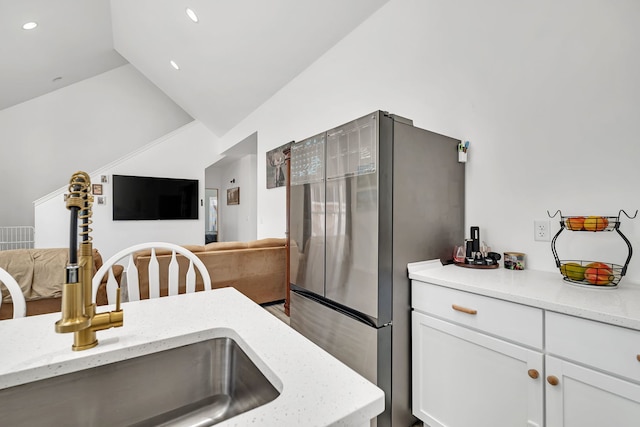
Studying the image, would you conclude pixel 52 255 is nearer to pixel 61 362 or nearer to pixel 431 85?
pixel 61 362

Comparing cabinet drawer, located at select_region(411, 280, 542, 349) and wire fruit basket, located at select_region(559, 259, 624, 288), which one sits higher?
wire fruit basket, located at select_region(559, 259, 624, 288)

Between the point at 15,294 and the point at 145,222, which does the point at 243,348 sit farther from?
the point at 145,222

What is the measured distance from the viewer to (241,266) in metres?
3.39

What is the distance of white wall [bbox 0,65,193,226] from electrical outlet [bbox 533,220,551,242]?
823 cm

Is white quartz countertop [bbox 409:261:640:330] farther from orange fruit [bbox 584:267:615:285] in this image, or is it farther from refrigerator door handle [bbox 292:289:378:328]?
refrigerator door handle [bbox 292:289:378:328]

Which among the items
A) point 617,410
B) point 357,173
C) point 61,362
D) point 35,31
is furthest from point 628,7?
point 35,31

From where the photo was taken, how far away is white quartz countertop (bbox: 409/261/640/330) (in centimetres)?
97

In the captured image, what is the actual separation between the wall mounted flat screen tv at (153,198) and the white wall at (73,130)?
1.25 meters

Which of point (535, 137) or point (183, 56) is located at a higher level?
point (183, 56)

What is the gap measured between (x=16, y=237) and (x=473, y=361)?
785cm

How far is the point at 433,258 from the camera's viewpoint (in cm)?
174

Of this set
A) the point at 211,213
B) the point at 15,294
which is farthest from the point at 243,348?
the point at 211,213

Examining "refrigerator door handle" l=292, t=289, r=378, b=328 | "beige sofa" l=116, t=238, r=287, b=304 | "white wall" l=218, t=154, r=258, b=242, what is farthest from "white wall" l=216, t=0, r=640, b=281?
"white wall" l=218, t=154, r=258, b=242

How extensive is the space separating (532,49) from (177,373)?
89.5 inches
